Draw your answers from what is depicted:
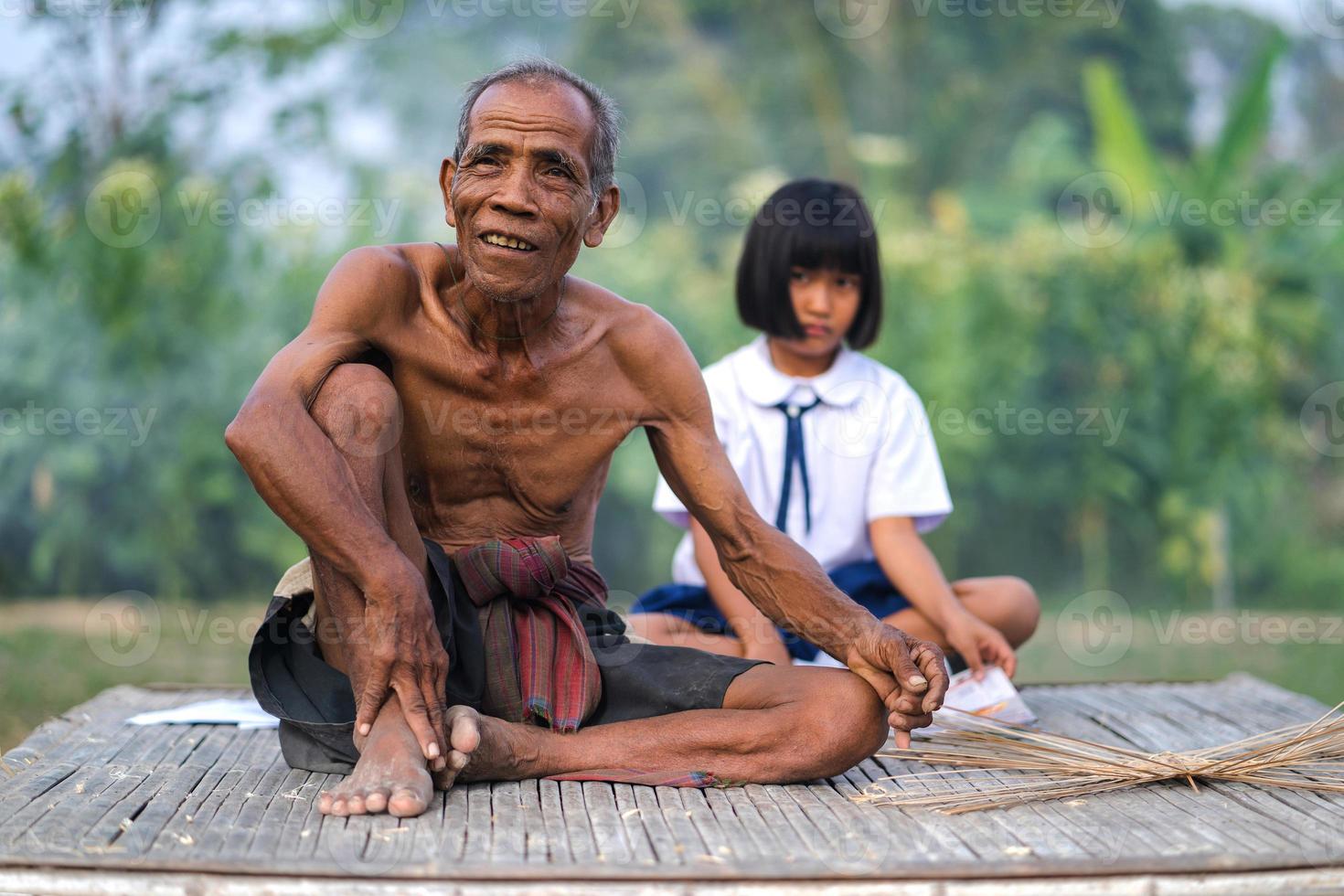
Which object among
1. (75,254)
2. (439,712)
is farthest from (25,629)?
(439,712)

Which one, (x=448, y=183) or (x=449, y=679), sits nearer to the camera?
(x=449, y=679)

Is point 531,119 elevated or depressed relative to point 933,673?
elevated

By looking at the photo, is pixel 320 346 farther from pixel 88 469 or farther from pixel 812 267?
pixel 88 469

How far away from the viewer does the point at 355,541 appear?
9.02 ft

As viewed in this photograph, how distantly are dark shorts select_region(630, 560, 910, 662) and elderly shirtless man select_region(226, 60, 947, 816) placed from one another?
740 mm

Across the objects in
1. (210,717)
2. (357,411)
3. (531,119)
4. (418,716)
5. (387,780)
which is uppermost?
(531,119)

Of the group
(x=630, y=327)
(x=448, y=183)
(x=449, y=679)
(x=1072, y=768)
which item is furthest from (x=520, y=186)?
(x=1072, y=768)

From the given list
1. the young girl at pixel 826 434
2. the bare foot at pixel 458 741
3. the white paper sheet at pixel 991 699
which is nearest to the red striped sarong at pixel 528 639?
the bare foot at pixel 458 741

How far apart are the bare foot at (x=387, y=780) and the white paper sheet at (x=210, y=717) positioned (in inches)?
43.6

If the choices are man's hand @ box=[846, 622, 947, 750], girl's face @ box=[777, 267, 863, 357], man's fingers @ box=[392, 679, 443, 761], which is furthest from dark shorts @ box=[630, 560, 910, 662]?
man's fingers @ box=[392, 679, 443, 761]

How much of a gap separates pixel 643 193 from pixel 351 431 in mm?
11268

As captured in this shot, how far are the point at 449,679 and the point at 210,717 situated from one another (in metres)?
1.05

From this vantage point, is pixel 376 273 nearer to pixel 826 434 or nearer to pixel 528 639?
pixel 528 639

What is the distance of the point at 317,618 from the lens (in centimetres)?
310
